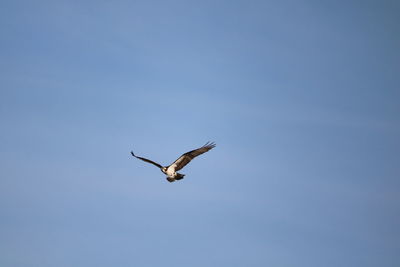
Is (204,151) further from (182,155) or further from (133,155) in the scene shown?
(133,155)

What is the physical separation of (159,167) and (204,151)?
4.42 metres

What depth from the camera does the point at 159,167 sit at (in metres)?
45.0

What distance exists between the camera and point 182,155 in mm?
43688

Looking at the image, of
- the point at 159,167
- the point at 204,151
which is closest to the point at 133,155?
the point at 159,167

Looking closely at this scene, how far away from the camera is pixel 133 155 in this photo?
145 ft

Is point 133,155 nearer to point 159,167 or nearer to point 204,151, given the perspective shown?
point 159,167

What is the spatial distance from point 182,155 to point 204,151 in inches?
76.4

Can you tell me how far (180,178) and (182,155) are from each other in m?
2.05

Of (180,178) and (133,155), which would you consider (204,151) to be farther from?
(133,155)

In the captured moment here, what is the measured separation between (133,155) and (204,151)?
6245 millimetres

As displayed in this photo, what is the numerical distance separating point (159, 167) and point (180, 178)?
7.61 ft

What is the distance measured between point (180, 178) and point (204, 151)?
316 centimetres

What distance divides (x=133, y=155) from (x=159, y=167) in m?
2.59

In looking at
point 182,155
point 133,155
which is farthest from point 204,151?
Result: point 133,155
